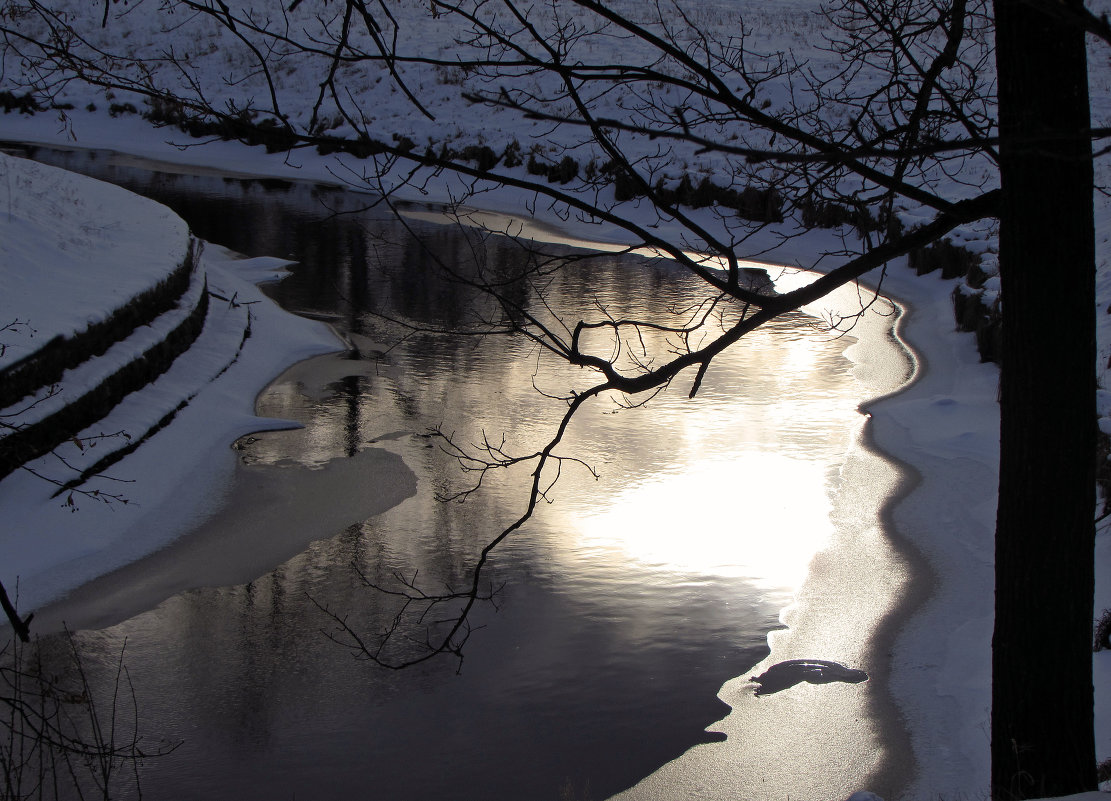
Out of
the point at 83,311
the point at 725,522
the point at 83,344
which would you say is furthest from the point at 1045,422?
the point at 83,311

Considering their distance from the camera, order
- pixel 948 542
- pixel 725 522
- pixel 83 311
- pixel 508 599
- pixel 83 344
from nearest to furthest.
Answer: pixel 508 599, pixel 948 542, pixel 725 522, pixel 83 344, pixel 83 311

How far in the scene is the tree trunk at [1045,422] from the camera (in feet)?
11.1

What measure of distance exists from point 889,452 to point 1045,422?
20.2 feet

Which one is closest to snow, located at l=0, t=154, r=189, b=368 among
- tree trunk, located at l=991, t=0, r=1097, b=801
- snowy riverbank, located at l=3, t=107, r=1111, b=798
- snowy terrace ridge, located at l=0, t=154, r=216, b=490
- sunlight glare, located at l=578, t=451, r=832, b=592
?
snowy terrace ridge, located at l=0, t=154, r=216, b=490

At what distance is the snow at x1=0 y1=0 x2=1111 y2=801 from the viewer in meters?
5.66

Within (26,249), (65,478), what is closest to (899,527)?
(65,478)

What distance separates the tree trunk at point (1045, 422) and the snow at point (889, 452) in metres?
0.65

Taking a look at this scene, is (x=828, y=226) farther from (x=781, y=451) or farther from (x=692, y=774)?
(x=692, y=774)

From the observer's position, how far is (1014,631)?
3.61 metres

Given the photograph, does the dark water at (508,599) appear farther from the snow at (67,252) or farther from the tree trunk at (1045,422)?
the snow at (67,252)

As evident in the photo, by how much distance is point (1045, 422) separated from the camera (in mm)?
3473

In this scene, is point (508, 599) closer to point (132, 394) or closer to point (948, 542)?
point (948, 542)

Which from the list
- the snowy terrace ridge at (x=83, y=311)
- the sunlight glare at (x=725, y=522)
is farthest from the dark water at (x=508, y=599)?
the snowy terrace ridge at (x=83, y=311)

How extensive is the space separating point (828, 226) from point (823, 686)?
15.9m
